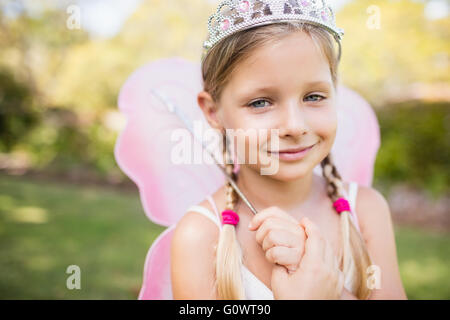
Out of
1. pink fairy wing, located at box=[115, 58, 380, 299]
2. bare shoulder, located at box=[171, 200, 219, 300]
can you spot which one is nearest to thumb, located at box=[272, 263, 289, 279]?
bare shoulder, located at box=[171, 200, 219, 300]

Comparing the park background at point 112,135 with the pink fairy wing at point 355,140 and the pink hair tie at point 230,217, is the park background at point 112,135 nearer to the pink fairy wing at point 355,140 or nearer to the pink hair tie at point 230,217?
the pink fairy wing at point 355,140

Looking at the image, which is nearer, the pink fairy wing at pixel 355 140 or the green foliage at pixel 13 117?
the pink fairy wing at pixel 355 140

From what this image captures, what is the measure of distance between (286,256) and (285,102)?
1.49 feet

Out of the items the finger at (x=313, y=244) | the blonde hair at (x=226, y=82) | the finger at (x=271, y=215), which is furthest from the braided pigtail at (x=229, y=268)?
the finger at (x=313, y=244)

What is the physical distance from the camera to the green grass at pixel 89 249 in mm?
3475

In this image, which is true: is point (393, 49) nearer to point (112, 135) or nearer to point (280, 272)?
point (112, 135)

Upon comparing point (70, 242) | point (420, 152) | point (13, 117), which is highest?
point (13, 117)

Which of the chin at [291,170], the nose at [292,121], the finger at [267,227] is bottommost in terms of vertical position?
the finger at [267,227]

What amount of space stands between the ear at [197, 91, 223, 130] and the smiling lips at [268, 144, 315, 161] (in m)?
0.27

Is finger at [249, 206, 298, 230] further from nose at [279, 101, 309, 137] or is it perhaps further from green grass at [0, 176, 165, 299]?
green grass at [0, 176, 165, 299]

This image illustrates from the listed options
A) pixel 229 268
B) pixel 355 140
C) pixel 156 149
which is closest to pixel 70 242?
pixel 156 149

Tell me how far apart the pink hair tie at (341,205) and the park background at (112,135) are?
939mm

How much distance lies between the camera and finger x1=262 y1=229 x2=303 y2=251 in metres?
1.20

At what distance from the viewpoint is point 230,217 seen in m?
1.41
